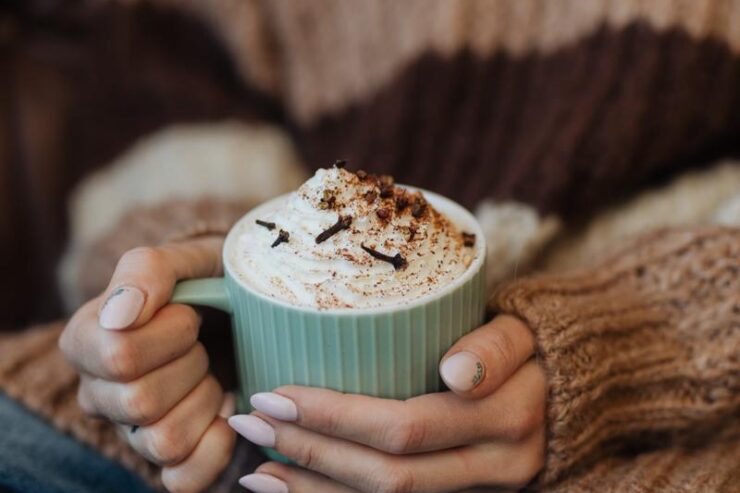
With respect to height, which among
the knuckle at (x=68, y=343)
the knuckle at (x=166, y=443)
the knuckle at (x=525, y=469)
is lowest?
the knuckle at (x=525, y=469)

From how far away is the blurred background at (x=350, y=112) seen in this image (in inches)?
31.5

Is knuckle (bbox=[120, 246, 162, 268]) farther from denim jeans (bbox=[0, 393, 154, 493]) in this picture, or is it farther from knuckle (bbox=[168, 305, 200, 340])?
denim jeans (bbox=[0, 393, 154, 493])

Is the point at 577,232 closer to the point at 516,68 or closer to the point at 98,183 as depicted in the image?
the point at 516,68

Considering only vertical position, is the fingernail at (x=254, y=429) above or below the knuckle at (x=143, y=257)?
below

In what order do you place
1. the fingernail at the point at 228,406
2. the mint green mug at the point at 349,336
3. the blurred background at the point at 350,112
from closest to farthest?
the mint green mug at the point at 349,336 → the fingernail at the point at 228,406 → the blurred background at the point at 350,112

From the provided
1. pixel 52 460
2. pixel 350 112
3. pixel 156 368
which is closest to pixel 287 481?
pixel 156 368

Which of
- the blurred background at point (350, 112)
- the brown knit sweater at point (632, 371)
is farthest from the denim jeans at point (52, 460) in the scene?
the blurred background at point (350, 112)

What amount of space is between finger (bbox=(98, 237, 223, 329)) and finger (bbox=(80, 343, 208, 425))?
43 millimetres

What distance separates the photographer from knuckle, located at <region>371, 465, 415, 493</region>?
1.70 feet

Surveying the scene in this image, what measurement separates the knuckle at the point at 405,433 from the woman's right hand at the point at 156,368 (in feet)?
0.42

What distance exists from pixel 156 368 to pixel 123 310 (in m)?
0.05

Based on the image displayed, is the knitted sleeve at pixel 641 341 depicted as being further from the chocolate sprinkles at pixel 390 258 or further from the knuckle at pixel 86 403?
the knuckle at pixel 86 403

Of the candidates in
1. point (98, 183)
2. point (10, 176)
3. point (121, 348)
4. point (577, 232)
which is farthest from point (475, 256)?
point (10, 176)

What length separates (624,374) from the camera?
636mm
